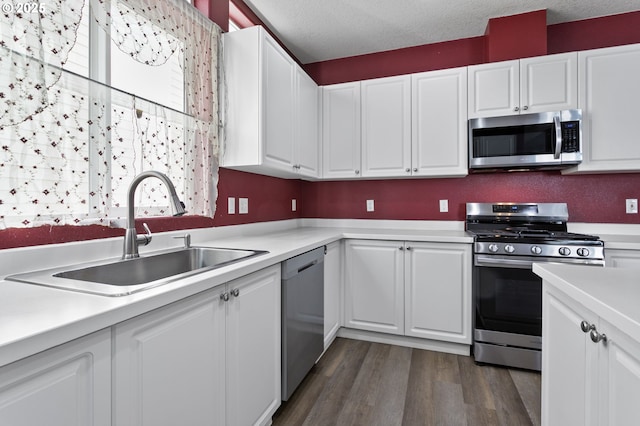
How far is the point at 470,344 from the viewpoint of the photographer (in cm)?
237

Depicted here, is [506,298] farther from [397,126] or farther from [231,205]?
[231,205]

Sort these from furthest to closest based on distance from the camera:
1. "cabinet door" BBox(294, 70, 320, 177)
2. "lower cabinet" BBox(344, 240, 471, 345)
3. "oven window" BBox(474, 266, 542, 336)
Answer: "cabinet door" BBox(294, 70, 320, 177) → "lower cabinet" BBox(344, 240, 471, 345) → "oven window" BBox(474, 266, 542, 336)

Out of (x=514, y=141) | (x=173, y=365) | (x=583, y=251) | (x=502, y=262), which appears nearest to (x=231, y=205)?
(x=173, y=365)

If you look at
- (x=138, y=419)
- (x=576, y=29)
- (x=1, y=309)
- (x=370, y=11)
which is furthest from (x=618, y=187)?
(x=1, y=309)

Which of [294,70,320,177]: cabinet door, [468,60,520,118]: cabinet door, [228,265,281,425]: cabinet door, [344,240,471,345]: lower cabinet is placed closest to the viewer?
[228,265,281,425]: cabinet door

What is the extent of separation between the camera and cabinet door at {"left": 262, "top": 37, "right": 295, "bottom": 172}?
2.12m

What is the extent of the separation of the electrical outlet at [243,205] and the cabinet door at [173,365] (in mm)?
1288

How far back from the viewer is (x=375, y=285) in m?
2.60

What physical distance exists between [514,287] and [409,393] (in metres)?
1.02

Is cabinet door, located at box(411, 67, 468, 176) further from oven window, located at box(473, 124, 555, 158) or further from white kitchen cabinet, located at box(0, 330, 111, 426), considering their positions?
white kitchen cabinet, located at box(0, 330, 111, 426)

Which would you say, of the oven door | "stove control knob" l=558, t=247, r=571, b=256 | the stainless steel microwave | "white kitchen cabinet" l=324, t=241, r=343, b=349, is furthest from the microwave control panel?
"white kitchen cabinet" l=324, t=241, r=343, b=349

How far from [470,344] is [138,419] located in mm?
2239

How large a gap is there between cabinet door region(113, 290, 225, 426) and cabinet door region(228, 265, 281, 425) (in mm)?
69

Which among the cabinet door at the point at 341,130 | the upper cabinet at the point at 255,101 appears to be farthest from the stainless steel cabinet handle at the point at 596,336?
the cabinet door at the point at 341,130
